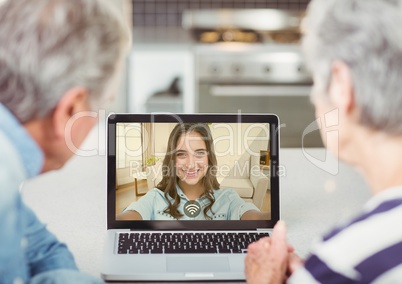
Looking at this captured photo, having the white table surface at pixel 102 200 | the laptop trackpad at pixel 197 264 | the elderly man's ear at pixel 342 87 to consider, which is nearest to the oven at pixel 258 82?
the white table surface at pixel 102 200

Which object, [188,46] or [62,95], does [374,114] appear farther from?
[188,46]

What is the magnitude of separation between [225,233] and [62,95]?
54cm

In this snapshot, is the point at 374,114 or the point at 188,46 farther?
the point at 188,46

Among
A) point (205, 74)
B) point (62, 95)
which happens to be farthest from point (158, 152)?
point (205, 74)

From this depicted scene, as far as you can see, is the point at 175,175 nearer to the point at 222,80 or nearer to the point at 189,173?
the point at 189,173

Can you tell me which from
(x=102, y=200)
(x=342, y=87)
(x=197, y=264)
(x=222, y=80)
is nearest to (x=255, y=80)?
(x=222, y=80)

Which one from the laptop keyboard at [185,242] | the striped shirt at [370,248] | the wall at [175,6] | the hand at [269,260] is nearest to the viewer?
the striped shirt at [370,248]

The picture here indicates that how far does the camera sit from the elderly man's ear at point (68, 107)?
80cm

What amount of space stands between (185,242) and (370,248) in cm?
Answer: 49

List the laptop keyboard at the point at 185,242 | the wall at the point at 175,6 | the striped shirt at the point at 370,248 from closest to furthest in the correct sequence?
the striped shirt at the point at 370,248 < the laptop keyboard at the point at 185,242 < the wall at the point at 175,6

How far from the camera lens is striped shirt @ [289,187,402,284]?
0.74 meters

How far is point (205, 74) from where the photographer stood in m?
3.37

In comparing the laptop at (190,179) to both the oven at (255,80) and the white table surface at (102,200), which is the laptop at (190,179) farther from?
the oven at (255,80)

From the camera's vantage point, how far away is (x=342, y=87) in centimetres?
79
